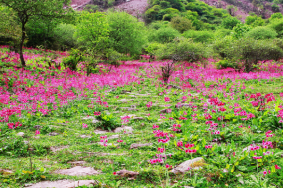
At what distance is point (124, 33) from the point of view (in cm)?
3162

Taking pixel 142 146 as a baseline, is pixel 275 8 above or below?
above

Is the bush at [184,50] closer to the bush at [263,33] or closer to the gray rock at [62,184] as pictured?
the bush at [263,33]

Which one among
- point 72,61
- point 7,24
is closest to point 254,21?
point 72,61

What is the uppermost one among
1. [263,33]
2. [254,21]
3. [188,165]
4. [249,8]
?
[249,8]

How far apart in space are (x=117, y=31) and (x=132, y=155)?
99.4ft

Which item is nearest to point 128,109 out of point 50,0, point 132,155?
point 132,155

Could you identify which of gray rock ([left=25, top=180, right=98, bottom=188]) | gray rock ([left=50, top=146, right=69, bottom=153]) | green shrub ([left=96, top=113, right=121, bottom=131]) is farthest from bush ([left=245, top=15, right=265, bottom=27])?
gray rock ([left=25, top=180, right=98, bottom=188])

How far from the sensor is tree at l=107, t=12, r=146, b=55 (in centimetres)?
3141

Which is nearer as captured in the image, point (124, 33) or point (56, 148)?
point (56, 148)

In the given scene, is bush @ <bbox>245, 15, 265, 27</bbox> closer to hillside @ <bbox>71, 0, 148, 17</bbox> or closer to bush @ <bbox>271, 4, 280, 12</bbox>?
bush @ <bbox>271, 4, 280, 12</bbox>

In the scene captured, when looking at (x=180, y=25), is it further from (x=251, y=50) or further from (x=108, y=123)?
(x=108, y=123)

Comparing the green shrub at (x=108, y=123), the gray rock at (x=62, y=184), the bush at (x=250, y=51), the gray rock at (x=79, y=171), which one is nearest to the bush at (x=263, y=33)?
the bush at (x=250, y=51)

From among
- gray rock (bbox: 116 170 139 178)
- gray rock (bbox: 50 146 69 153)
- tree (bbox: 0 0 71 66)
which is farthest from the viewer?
tree (bbox: 0 0 71 66)

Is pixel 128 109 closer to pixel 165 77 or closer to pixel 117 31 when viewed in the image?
pixel 165 77
